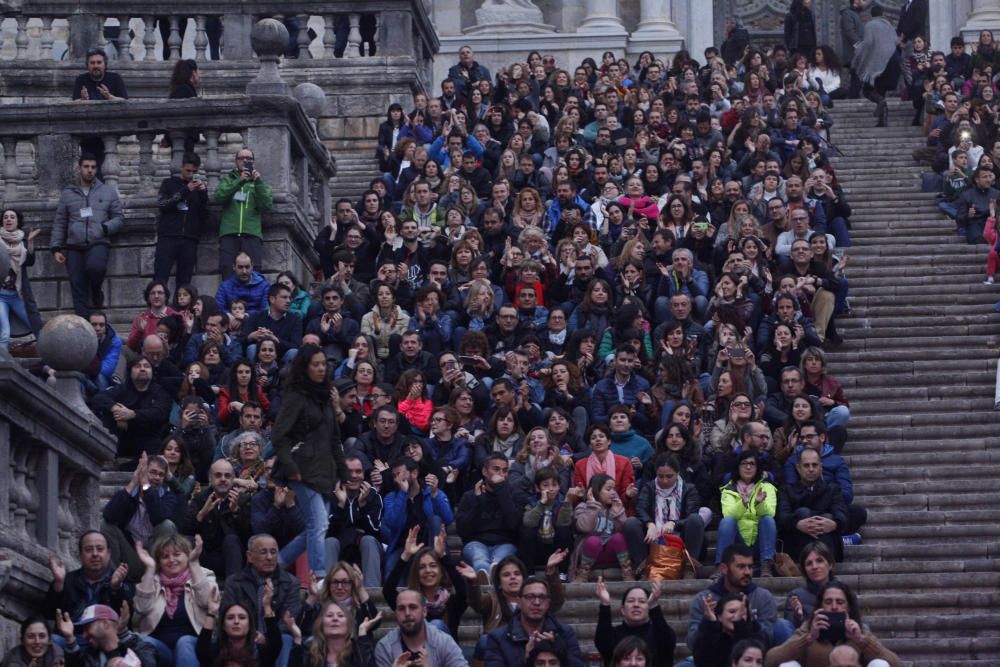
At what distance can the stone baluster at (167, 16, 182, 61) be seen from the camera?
94.5 feet

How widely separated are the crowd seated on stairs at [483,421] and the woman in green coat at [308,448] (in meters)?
0.02

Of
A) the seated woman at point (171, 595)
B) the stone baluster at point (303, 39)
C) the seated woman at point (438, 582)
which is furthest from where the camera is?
the stone baluster at point (303, 39)

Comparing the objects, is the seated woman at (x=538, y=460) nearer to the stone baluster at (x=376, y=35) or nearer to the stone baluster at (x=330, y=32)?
the stone baluster at (x=330, y=32)

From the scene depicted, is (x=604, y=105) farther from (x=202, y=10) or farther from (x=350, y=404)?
(x=350, y=404)

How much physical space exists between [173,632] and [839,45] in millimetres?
26602

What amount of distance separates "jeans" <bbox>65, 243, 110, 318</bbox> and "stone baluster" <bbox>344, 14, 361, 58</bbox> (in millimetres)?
7223

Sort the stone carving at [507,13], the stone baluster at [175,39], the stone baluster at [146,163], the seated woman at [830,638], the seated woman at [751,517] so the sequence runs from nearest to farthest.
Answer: the seated woman at [830,638] < the seated woman at [751,517] < the stone baluster at [146,163] < the stone baluster at [175,39] < the stone carving at [507,13]

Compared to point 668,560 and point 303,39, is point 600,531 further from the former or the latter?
point 303,39

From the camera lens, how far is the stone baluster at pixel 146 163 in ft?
78.0

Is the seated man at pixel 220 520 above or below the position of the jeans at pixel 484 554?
above

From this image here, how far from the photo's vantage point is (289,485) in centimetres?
1791

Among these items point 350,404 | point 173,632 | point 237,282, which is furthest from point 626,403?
point 173,632

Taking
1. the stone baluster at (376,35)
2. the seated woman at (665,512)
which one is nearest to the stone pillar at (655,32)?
the stone baluster at (376,35)

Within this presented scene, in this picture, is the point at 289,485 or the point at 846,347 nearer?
the point at 289,485
